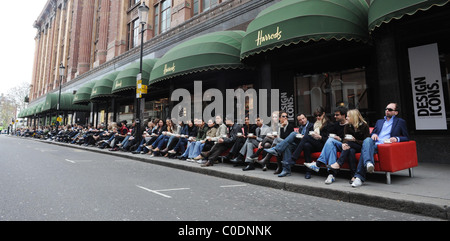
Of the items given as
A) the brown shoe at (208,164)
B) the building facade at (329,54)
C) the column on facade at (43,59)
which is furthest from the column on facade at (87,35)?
the brown shoe at (208,164)

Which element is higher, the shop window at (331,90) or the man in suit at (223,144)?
the shop window at (331,90)

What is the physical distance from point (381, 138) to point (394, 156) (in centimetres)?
80

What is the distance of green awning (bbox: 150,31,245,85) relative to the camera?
30.7 feet

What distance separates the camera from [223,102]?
12.7 metres

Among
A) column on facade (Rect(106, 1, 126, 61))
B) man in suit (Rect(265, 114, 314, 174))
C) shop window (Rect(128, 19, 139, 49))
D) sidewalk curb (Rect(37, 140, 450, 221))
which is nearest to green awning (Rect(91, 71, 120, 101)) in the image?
shop window (Rect(128, 19, 139, 49))

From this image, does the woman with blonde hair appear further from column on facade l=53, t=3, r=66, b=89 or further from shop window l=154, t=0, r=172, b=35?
column on facade l=53, t=3, r=66, b=89

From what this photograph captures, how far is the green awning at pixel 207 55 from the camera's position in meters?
9.37

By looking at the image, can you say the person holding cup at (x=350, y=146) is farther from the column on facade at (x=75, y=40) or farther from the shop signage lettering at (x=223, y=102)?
the column on facade at (x=75, y=40)

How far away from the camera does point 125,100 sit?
2217 centimetres

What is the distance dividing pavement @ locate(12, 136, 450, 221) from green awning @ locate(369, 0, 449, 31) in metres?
3.37

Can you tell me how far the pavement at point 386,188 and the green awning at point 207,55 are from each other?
4.35 meters
